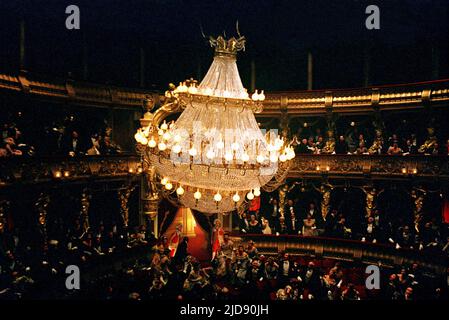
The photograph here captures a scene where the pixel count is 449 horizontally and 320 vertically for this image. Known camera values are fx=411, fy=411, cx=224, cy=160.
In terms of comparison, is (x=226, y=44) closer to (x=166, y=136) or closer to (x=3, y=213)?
(x=166, y=136)

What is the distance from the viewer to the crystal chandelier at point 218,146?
29.2ft

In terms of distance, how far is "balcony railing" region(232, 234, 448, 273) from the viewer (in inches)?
593

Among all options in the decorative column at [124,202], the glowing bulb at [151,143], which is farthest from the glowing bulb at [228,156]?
the decorative column at [124,202]

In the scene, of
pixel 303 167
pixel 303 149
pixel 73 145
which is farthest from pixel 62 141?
pixel 303 149

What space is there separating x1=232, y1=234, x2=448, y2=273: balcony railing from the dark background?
24.6 ft

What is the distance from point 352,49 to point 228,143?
12.8 metres

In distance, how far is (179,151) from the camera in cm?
876

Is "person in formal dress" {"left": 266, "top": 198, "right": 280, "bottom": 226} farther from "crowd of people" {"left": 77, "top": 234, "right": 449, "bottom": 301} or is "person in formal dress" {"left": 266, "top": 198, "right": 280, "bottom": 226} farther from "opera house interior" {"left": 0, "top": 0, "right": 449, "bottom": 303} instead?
"crowd of people" {"left": 77, "top": 234, "right": 449, "bottom": 301}

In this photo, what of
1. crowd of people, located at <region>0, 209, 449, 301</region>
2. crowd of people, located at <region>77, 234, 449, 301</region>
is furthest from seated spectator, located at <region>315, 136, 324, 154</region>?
crowd of people, located at <region>77, 234, 449, 301</region>

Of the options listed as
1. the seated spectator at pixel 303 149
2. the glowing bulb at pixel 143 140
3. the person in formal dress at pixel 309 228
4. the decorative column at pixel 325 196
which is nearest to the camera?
the glowing bulb at pixel 143 140

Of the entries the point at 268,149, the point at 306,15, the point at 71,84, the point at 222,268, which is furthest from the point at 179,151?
the point at 306,15

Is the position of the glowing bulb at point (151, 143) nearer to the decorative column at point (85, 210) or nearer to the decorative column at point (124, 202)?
the decorative column at point (85, 210)

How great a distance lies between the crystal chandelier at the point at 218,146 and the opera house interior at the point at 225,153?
52mm

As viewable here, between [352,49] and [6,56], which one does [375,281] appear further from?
[6,56]
